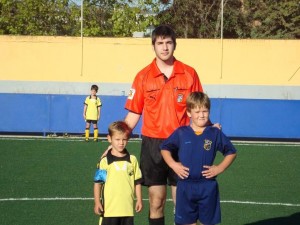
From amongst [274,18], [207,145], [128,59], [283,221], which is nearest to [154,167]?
[207,145]

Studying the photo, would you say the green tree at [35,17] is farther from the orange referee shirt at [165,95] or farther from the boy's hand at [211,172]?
the boy's hand at [211,172]

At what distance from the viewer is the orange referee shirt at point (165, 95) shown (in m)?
7.88

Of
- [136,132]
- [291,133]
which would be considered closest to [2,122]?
[136,132]

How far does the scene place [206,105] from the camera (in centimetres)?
702

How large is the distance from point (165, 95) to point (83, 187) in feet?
19.1

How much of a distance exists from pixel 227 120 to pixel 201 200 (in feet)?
67.4

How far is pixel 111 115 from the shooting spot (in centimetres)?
2786

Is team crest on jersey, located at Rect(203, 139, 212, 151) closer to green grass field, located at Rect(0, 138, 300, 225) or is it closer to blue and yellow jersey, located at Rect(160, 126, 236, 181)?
blue and yellow jersey, located at Rect(160, 126, 236, 181)

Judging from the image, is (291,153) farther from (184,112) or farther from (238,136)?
(184,112)

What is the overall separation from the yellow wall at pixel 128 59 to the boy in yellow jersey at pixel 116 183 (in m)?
25.0

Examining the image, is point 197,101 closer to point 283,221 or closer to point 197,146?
point 197,146

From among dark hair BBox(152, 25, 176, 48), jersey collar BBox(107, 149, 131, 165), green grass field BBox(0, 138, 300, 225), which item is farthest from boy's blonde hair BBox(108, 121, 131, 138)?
green grass field BBox(0, 138, 300, 225)

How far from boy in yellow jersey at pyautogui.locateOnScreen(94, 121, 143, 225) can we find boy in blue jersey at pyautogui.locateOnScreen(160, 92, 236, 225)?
1.95ft

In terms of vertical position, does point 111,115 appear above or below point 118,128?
below
